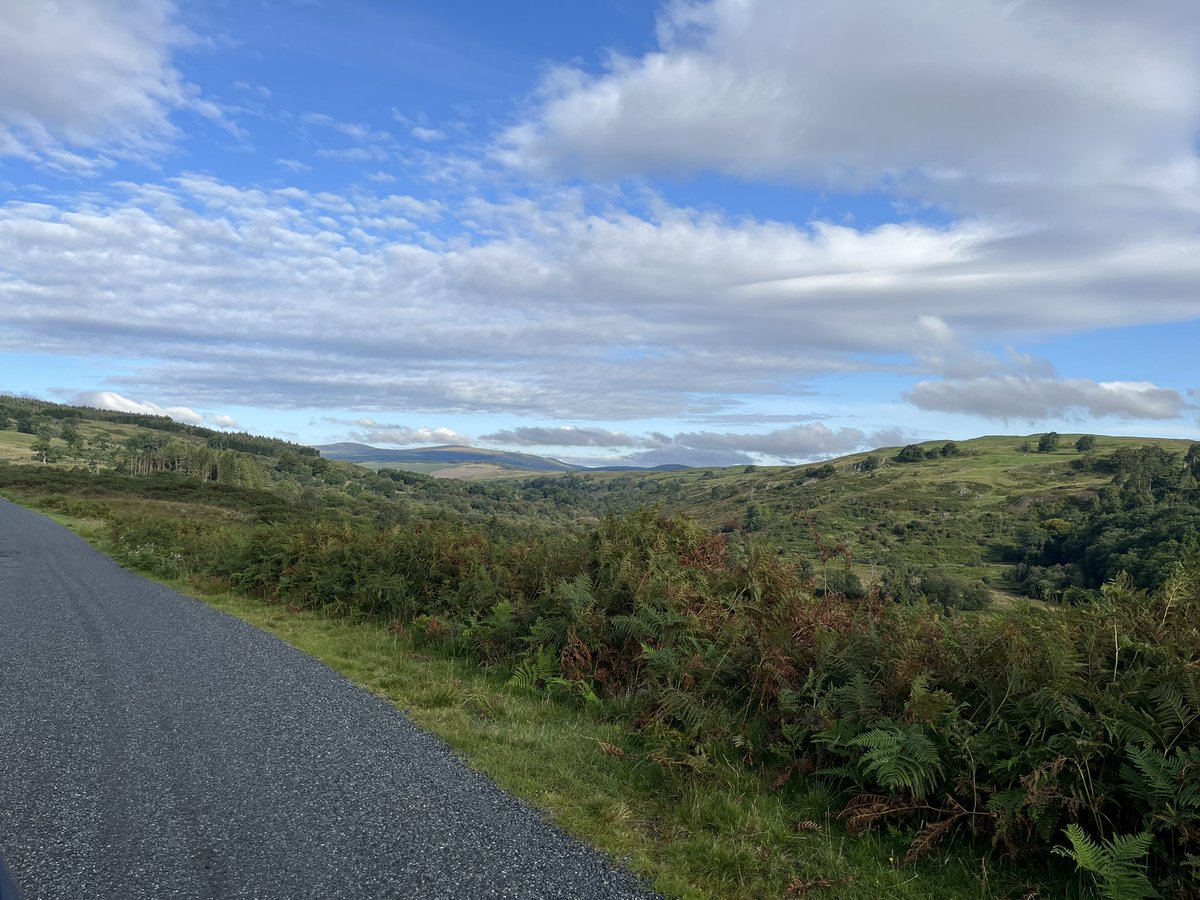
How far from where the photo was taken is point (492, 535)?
1381cm

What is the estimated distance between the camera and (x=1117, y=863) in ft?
13.0

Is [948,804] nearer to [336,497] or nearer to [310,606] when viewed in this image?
[310,606]

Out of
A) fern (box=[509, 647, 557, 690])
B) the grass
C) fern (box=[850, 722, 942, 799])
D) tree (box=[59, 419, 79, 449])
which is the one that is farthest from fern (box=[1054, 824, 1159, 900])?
tree (box=[59, 419, 79, 449])

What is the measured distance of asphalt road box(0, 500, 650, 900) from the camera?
4.17m

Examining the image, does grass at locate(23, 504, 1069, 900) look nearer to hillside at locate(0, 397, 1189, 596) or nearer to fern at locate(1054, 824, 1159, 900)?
fern at locate(1054, 824, 1159, 900)

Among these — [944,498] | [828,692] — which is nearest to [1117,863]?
[828,692]

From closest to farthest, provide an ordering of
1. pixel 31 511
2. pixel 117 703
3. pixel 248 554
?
pixel 117 703
pixel 248 554
pixel 31 511

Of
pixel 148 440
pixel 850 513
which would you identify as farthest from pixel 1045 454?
pixel 148 440

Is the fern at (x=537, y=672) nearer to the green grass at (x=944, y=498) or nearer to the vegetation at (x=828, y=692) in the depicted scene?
the vegetation at (x=828, y=692)

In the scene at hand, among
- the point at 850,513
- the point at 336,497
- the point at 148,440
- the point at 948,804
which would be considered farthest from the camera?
the point at 148,440

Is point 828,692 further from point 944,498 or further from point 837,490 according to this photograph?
point 837,490

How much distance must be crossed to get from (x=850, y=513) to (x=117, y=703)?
74004 mm

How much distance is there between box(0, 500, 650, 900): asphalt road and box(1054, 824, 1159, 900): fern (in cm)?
258

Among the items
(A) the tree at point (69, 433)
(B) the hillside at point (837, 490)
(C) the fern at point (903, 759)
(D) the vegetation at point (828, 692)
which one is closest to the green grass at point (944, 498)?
(B) the hillside at point (837, 490)
